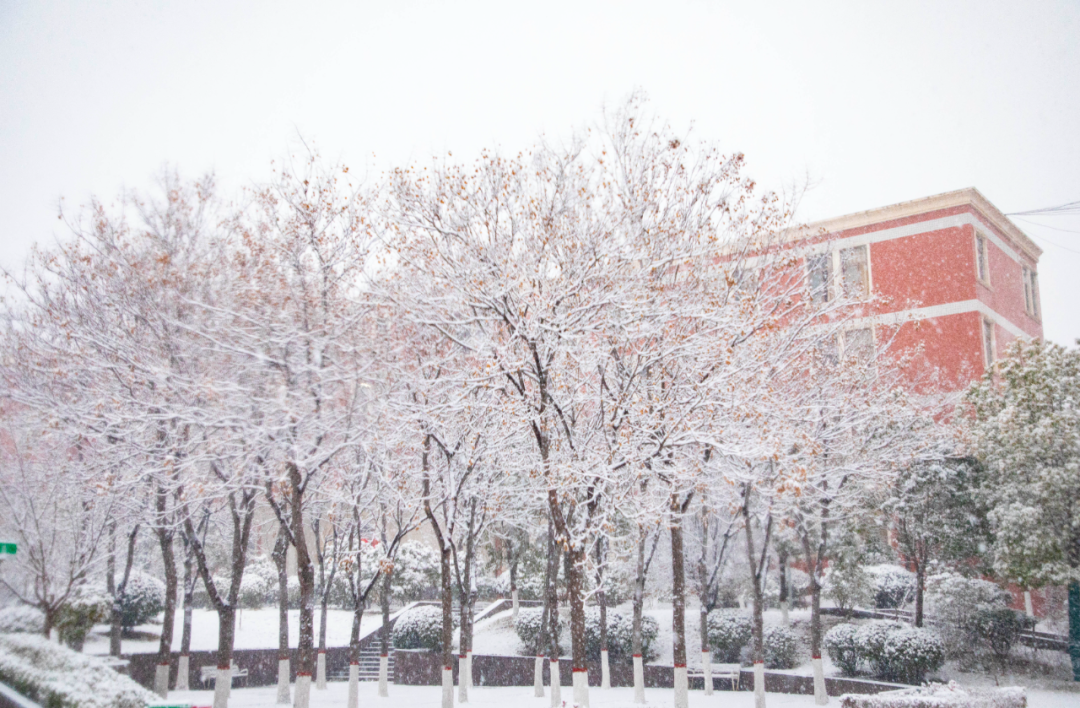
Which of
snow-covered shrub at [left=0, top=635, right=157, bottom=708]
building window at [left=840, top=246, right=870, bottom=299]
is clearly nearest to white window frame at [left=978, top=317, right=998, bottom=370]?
building window at [left=840, top=246, right=870, bottom=299]

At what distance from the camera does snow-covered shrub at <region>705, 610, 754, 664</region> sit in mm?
20812

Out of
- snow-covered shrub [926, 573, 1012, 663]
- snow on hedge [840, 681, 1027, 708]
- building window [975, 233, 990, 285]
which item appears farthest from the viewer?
building window [975, 233, 990, 285]

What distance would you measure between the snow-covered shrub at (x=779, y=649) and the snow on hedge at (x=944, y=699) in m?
7.43

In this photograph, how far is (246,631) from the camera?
26.5 m

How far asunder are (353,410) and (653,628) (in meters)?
13.3

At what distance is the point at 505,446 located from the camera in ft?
44.4

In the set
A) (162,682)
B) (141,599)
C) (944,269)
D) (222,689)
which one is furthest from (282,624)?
(944,269)

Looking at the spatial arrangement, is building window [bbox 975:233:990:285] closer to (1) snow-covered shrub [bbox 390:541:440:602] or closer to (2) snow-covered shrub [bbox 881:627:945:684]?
(2) snow-covered shrub [bbox 881:627:945:684]

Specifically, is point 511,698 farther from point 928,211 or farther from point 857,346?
point 928,211

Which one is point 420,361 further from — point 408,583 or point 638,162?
point 408,583

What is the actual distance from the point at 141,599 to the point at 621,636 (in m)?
15.5

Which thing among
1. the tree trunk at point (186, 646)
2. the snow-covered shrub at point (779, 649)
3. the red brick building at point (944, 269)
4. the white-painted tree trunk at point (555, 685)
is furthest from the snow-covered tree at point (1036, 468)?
the tree trunk at point (186, 646)

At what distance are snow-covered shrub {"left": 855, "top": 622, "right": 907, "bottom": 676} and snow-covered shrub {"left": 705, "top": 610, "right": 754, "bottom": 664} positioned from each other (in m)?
3.37

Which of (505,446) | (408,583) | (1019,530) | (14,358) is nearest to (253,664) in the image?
(408,583)
